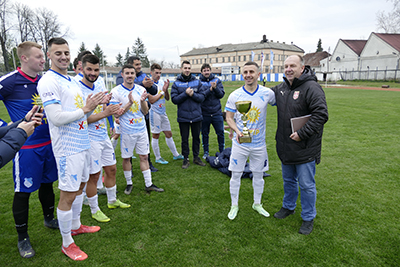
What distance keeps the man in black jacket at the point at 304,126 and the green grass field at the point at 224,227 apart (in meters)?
0.50

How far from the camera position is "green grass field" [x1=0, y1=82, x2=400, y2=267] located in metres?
2.75

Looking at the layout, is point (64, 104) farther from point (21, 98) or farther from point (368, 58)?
point (368, 58)

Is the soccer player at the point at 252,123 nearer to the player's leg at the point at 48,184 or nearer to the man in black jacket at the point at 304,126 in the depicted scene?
the man in black jacket at the point at 304,126

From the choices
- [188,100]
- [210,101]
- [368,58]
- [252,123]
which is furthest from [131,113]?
[368,58]

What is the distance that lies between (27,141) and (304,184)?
359 centimetres

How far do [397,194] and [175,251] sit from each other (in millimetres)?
4107

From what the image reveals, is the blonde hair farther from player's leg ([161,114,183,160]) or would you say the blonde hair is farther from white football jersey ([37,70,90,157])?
player's leg ([161,114,183,160])

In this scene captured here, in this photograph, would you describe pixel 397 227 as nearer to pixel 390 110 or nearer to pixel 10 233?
pixel 10 233

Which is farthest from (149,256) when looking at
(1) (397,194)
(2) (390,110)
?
(2) (390,110)

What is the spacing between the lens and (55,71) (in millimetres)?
2576

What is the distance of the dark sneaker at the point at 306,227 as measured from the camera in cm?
316

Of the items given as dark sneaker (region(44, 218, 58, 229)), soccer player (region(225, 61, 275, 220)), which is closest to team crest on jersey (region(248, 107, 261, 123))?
soccer player (region(225, 61, 275, 220))

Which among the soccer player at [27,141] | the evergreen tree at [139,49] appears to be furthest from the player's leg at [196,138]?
the evergreen tree at [139,49]

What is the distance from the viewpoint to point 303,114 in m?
3.05
